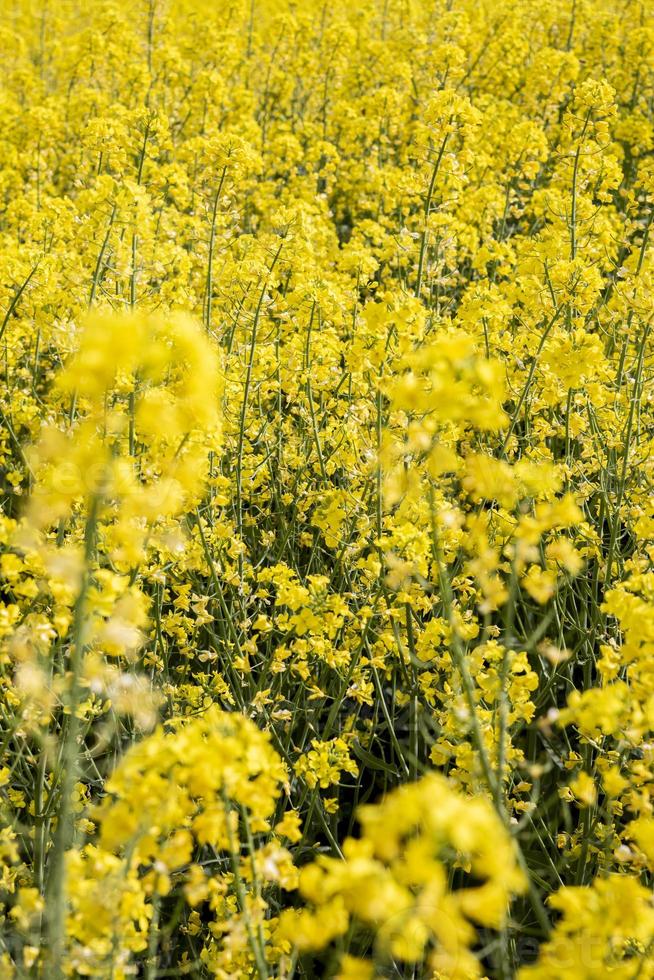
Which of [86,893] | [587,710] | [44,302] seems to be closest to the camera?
[86,893]

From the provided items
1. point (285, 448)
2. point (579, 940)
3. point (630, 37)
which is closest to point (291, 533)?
point (285, 448)

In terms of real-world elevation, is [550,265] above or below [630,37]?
below

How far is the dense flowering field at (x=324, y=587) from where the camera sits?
1611mm

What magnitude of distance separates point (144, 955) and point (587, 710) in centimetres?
188

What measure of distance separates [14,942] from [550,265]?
3.14 m

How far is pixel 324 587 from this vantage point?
2.78 meters

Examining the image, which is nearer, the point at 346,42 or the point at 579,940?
the point at 579,940

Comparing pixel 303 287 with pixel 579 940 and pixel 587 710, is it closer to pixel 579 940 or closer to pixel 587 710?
pixel 587 710

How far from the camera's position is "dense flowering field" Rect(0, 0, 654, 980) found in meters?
1.61

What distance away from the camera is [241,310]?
356 cm

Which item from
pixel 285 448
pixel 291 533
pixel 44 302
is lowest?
pixel 291 533

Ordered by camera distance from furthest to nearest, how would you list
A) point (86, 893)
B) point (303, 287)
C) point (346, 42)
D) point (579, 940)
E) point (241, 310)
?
point (346, 42)
point (303, 287)
point (241, 310)
point (86, 893)
point (579, 940)

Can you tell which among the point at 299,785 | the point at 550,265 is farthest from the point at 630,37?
the point at 299,785

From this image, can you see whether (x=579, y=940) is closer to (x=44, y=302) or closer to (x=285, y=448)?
(x=285, y=448)
